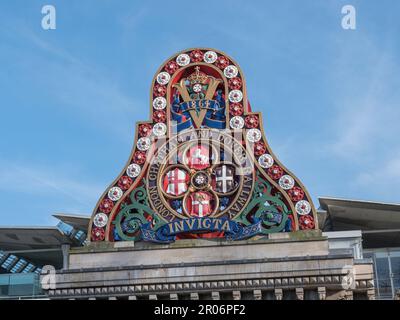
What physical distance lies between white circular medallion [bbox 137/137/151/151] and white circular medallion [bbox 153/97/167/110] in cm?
196

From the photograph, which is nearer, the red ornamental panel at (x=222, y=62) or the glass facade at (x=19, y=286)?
the red ornamental panel at (x=222, y=62)

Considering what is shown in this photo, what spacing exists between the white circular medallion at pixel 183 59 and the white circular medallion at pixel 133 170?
6293 mm

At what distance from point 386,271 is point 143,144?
15.3m

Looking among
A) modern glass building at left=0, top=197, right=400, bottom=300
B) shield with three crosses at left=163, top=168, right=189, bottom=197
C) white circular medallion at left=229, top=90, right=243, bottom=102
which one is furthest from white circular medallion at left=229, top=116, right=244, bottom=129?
modern glass building at left=0, top=197, right=400, bottom=300

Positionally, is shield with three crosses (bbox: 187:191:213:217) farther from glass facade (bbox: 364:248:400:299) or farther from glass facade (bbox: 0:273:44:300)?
glass facade (bbox: 0:273:44:300)

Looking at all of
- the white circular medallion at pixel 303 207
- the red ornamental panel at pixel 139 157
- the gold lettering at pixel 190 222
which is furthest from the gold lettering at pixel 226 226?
the red ornamental panel at pixel 139 157

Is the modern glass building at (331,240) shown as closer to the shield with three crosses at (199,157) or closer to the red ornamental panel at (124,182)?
the red ornamental panel at (124,182)

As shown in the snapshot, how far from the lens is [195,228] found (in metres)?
36.8

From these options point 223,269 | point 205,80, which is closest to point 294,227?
point 223,269

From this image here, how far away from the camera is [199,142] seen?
1539 inches

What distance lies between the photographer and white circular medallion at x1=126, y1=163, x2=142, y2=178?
38.9m

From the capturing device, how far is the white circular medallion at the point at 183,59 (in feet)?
134

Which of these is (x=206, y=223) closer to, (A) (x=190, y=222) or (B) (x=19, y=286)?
(A) (x=190, y=222)
